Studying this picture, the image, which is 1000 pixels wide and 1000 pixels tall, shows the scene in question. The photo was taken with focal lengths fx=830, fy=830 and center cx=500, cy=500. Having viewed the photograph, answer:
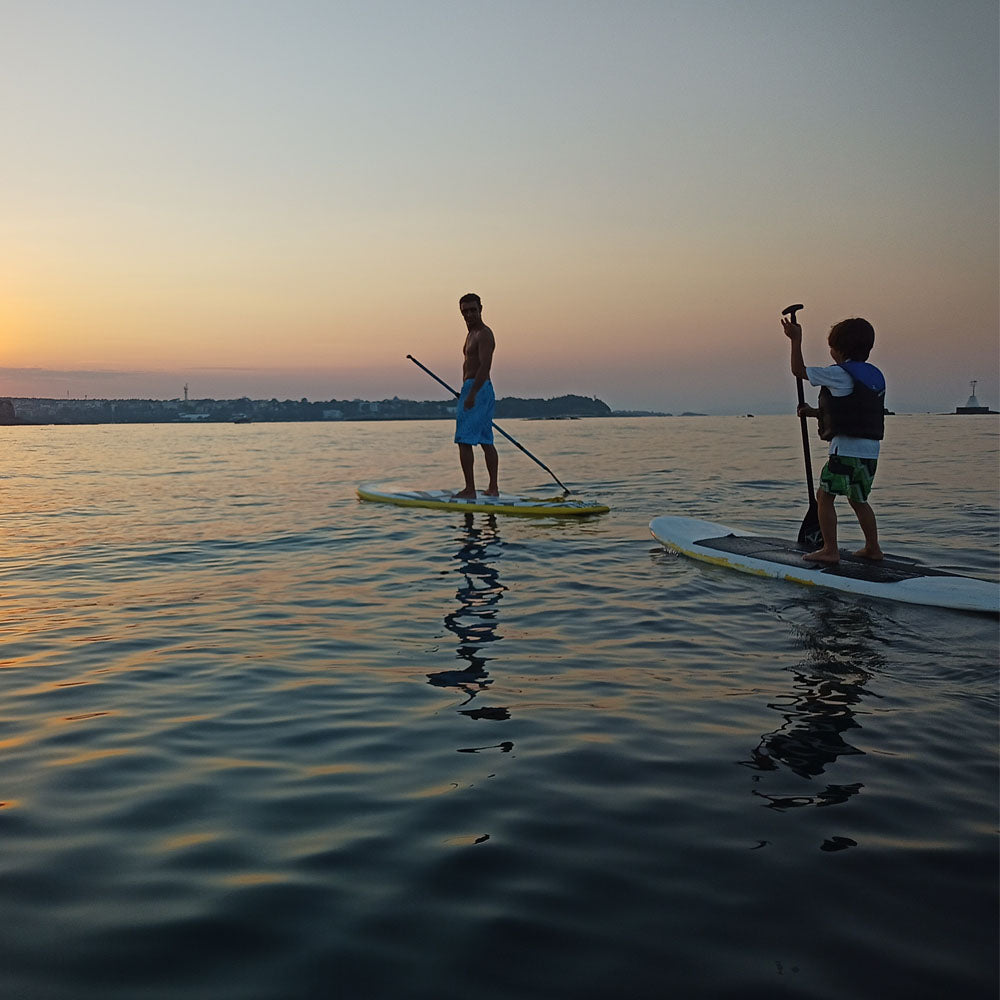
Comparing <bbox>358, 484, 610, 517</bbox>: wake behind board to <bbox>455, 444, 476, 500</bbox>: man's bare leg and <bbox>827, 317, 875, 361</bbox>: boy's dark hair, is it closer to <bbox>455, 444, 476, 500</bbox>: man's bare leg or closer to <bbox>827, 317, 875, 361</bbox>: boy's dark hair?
<bbox>455, 444, 476, 500</bbox>: man's bare leg

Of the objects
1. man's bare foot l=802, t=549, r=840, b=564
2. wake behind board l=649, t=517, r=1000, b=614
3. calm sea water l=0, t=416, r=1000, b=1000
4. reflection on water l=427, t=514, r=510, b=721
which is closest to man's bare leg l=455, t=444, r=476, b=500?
reflection on water l=427, t=514, r=510, b=721

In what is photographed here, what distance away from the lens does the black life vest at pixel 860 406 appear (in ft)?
22.2

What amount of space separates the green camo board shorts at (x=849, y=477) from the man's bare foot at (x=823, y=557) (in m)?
0.50

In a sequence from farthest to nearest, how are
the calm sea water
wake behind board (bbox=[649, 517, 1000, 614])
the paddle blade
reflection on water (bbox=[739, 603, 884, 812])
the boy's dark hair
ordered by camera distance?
the paddle blade < the boy's dark hair < wake behind board (bbox=[649, 517, 1000, 614]) < reflection on water (bbox=[739, 603, 884, 812]) < the calm sea water

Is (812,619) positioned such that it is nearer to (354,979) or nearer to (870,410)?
(870,410)

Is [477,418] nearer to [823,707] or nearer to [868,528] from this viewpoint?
[868,528]

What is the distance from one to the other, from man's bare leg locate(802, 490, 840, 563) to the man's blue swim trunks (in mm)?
5752

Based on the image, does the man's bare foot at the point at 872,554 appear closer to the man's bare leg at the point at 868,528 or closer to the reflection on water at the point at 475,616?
the man's bare leg at the point at 868,528

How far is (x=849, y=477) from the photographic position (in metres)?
6.78

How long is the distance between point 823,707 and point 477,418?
8515mm

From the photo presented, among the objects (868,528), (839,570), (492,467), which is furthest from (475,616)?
(492,467)

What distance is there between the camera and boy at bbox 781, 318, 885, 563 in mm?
6746

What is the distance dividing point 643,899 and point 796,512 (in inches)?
431

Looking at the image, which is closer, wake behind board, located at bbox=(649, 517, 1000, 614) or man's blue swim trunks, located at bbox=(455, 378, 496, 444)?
wake behind board, located at bbox=(649, 517, 1000, 614)
